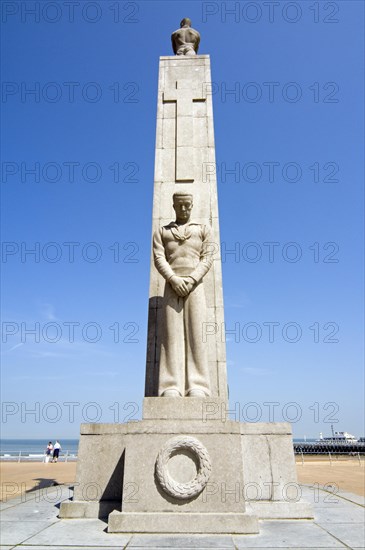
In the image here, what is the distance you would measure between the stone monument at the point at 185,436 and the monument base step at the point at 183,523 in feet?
0.04

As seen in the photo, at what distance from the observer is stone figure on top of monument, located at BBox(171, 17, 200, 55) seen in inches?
394

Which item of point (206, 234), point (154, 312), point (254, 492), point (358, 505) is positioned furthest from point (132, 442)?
point (358, 505)

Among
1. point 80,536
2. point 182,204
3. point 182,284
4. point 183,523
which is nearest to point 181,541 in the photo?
point 183,523

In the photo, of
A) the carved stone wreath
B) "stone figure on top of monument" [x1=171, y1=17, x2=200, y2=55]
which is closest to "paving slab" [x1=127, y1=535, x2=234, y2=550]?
the carved stone wreath

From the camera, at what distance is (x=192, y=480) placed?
5.25 metres

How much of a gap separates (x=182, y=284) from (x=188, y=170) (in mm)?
3310

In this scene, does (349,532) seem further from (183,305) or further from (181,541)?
(183,305)

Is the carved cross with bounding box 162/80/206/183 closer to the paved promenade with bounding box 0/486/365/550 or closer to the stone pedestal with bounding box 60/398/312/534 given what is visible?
the stone pedestal with bounding box 60/398/312/534

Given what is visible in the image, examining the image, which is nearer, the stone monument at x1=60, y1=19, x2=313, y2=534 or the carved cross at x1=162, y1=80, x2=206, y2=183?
the stone monument at x1=60, y1=19, x2=313, y2=534

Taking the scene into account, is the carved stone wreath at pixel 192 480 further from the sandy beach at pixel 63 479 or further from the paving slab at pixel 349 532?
the sandy beach at pixel 63 479

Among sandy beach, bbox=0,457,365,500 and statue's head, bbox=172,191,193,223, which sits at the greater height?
statue's head, bbox=172,191,193,223

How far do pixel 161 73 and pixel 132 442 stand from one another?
8.06m

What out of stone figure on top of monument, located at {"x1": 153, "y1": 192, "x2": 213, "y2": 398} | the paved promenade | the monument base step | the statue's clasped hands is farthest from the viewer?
the statue's clasped hands

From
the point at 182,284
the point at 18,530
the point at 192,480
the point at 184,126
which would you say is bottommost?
the point at 18,530
